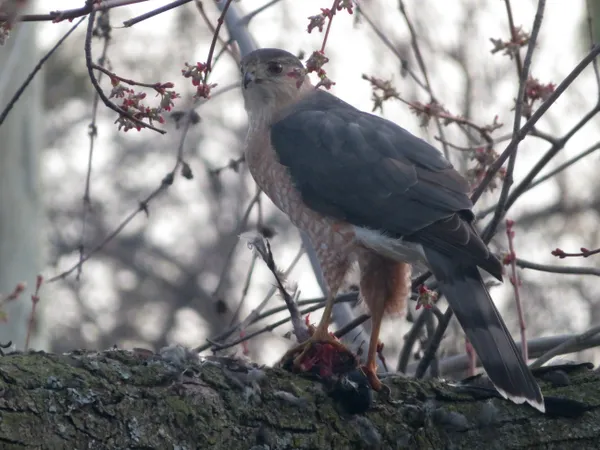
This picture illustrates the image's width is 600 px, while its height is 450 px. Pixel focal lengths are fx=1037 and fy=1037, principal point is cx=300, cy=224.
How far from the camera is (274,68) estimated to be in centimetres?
418

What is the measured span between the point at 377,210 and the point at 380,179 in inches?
5.1

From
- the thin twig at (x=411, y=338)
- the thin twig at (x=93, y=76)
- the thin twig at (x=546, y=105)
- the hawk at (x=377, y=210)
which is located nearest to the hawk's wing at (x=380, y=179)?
the hawk at (x=377, y=210)

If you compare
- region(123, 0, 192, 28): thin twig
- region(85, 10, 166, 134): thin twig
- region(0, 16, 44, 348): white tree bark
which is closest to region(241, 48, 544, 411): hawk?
region(85, 10, 166, 134): thin twig

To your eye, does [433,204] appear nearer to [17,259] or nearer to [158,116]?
[158,116]

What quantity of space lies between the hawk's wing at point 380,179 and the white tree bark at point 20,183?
16.0 feet

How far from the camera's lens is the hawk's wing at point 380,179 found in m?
3.31

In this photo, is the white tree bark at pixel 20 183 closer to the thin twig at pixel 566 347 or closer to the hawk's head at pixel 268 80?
the hawk's head at pixel 268 80

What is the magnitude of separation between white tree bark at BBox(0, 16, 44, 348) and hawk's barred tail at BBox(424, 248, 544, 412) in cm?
555

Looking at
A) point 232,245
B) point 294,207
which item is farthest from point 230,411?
point 232,245

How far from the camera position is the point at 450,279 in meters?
3.18

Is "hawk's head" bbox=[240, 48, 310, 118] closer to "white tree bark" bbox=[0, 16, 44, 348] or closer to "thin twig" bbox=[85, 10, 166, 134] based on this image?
"thin twig" bbox=[85, 10, 166, 134]

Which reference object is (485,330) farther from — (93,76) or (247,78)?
(247,78)

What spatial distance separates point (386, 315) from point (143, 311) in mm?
10257

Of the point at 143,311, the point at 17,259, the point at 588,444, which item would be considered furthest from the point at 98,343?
the point at 588,444
